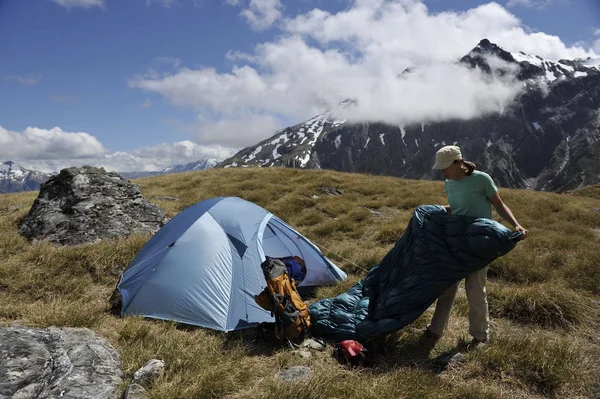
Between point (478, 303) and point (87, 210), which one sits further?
point (87, 210)

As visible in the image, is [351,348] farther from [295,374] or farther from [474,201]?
[474,201]

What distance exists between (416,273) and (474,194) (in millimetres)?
1557

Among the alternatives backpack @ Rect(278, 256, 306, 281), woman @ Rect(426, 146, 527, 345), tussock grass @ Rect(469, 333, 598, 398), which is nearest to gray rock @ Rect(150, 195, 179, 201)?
backpack @ Rect(278, 256, 306, 281)

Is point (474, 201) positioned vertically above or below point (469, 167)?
→ below

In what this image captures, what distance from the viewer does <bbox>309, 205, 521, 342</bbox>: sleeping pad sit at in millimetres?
5305

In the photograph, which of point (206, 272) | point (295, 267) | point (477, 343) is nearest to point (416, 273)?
point (477, 343)

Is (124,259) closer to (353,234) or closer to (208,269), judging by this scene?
(208,269)

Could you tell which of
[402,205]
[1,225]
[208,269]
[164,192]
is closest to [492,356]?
[208,269]

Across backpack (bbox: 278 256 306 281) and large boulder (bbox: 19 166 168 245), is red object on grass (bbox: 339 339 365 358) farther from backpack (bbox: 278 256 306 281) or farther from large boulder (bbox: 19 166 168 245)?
large boulder (bbox: 19 166 168 245)

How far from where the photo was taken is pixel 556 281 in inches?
313

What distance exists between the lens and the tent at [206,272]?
22.1ft

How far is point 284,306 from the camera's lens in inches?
240

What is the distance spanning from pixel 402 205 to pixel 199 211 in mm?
9922

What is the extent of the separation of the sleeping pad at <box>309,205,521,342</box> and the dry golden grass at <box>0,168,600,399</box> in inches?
19.6
